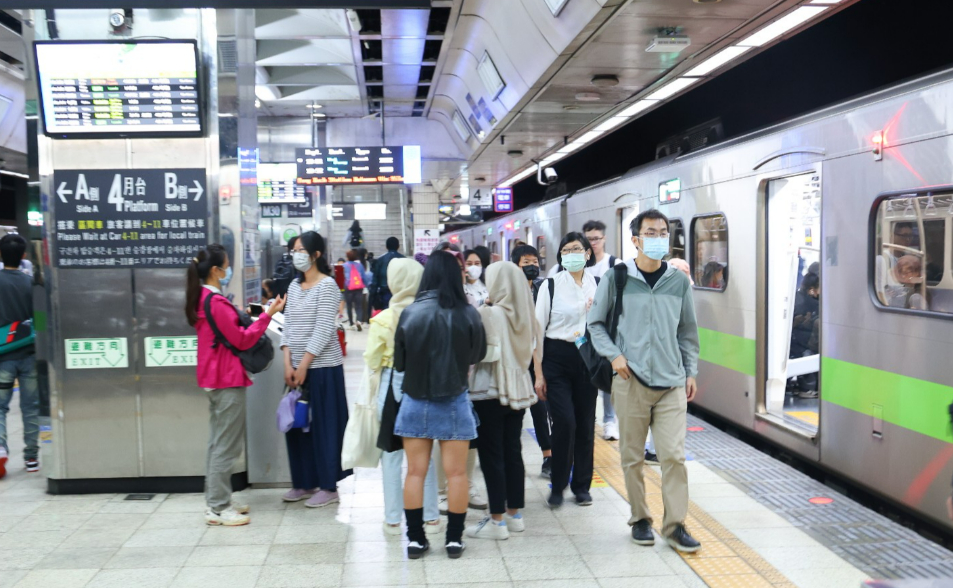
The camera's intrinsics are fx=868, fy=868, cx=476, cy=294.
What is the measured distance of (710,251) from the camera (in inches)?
314

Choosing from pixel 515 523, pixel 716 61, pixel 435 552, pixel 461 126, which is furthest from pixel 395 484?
pixel 461 126

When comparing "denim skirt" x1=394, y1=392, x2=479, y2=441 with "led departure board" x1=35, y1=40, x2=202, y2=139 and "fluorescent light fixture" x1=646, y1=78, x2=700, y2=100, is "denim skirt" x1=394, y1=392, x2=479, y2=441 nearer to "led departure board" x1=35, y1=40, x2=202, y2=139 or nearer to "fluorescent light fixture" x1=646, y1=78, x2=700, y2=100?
"led departure board" x1=35, y1=40, x2=202, y2=139

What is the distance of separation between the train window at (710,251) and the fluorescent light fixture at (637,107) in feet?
12.5

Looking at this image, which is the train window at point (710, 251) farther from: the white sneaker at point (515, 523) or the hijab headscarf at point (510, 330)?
the white sneaker at point (515, 523)

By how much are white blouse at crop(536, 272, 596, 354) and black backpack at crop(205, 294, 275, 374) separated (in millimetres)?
1623

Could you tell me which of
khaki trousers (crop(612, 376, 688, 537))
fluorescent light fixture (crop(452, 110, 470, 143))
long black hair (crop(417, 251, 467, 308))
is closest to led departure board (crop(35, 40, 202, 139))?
long black hair (crop(417, 251, 467, 308))

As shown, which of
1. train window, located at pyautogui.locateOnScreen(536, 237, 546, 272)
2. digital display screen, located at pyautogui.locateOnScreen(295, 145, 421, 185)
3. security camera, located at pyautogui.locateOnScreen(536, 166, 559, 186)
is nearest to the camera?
digital display screen, located at pyautogui.locateOnScreen(295, 145, 421, 185)

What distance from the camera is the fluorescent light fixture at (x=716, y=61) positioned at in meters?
8.67

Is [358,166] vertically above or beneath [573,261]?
above

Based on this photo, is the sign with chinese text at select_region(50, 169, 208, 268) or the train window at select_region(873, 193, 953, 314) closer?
the train window at select_region(873, 193, 953, 314)

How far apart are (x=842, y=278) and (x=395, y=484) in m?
3.11

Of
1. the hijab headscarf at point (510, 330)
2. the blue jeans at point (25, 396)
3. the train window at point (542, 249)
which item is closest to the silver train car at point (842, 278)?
the hijab headscarf at point (510, 330)

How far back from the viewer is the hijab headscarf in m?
4.65

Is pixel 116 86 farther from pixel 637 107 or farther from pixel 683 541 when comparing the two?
pixel 637 107
